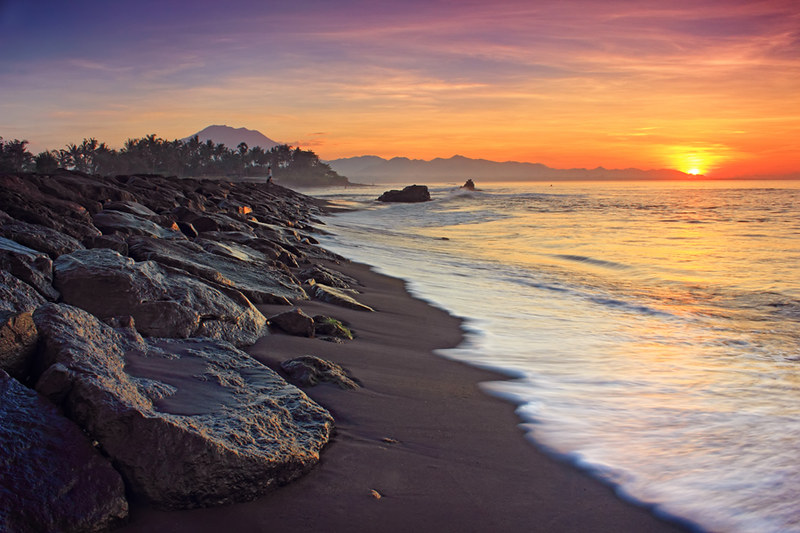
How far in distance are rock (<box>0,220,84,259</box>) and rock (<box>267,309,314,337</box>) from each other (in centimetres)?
173

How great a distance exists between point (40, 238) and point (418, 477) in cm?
354

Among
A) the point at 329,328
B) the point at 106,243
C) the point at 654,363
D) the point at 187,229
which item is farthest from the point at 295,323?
the point at 187,229

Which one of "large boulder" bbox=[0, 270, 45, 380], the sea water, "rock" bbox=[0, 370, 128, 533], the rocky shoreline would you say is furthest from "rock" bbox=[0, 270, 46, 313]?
the sea water

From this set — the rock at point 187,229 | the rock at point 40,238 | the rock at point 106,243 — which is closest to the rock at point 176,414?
the rock at point 40,238

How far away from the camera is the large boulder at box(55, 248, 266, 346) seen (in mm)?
3395

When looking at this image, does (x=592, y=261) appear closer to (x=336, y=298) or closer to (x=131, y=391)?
(x=336, y=298)

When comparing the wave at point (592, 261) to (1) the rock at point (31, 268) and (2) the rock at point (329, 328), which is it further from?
(1) the rock at point (31, 268)

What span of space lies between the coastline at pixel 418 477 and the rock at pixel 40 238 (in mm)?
1867

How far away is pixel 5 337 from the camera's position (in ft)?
7.24

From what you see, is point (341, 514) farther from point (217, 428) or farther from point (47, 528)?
point (47, 528)

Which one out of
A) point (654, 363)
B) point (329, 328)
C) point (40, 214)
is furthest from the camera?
point (40, 214)

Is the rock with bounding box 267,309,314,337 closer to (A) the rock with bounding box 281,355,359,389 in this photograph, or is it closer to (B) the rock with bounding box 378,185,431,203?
(A) the rock with bounding box 281,355,359,389

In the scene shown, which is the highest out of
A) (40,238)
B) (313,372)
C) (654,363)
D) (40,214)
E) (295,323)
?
(40,214)

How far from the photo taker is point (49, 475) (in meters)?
1.86
